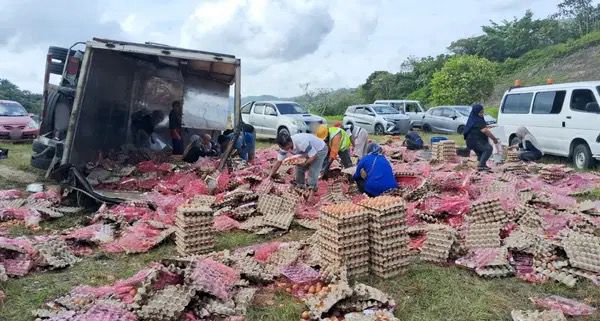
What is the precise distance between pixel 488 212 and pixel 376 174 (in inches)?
79.3

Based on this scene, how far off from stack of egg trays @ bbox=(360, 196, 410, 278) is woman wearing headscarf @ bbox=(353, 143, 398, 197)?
Answer: 103 inches

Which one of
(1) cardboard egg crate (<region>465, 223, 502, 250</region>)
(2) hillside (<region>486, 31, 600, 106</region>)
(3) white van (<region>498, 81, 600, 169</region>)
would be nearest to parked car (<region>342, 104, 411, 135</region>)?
(3) white van (<region>498, 81, 600, 169</region>)

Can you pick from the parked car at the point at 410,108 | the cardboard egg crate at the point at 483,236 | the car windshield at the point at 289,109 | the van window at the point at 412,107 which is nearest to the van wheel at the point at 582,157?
the cardboard egg crate at the point at 483,236

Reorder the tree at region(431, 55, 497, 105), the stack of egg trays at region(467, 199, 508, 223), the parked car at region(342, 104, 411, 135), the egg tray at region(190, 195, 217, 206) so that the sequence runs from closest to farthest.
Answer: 1. the stack of egg trays at region(467, 199, 508, 223)
2. the egg tray at region(190, 195, 217, 206)
3. the parked car at region(342, 104, 411, 135)
4. the tree at region(431, 55, 497, 105)

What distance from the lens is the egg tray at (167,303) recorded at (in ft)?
12.3

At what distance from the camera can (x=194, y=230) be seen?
5.36 meters

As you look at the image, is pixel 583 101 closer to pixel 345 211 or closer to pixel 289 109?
pixel 345 211

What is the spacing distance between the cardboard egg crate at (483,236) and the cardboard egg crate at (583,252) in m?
0.65

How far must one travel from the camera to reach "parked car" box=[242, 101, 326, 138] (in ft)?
51.0

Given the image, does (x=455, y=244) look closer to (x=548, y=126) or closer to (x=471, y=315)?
(x=471, y=315)

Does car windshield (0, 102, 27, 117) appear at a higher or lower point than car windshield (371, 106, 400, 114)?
lower

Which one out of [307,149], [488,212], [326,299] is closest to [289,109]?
[307,149]

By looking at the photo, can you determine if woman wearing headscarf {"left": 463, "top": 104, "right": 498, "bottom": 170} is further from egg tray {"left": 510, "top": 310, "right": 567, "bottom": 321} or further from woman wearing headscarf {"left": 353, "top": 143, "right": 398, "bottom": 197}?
egg tray {"left": 510, "top": 310, "right": 567, "bottom": 321}

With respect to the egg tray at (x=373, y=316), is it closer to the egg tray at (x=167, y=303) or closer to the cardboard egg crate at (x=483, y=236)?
the egg tray at (x=167, y=303)
